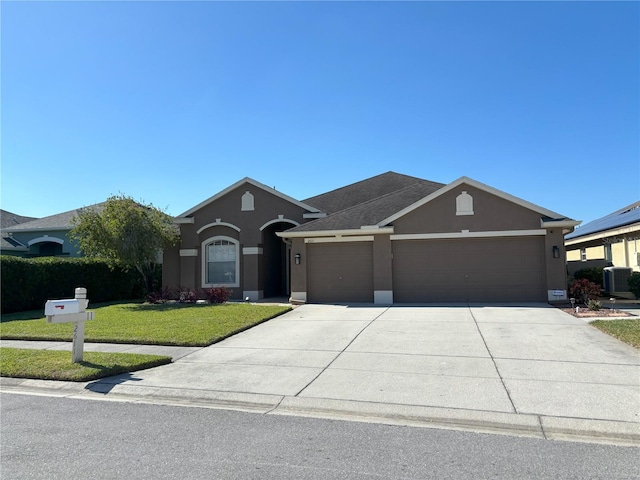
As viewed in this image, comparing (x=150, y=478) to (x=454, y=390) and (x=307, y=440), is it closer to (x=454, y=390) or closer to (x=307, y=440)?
(x=307, y=440)

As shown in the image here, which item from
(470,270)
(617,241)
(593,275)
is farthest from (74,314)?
(617,241)

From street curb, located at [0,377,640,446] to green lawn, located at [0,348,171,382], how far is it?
19cm

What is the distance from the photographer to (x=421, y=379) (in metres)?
7.12

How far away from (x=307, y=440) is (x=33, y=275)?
650 inches

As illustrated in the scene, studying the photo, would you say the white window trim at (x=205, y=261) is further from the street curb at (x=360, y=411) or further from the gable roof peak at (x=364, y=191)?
the street curb at (x=360, y=411)

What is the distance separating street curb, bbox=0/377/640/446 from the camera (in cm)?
509

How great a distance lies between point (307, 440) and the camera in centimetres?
490

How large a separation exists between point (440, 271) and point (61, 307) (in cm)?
1258

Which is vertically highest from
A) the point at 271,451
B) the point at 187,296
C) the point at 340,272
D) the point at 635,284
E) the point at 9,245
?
the point at 9,245

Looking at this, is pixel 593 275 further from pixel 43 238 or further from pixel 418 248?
pixel 43 238

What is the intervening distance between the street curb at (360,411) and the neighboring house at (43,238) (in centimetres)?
2099

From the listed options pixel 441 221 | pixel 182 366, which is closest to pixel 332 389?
pixel 182 366

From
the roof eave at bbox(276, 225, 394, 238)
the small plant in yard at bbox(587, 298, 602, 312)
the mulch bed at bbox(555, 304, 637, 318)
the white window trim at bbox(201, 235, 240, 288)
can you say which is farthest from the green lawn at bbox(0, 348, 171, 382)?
the small plant in yard at bbox(587, 298, 602, 312)

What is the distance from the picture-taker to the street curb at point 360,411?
16.7 ft
